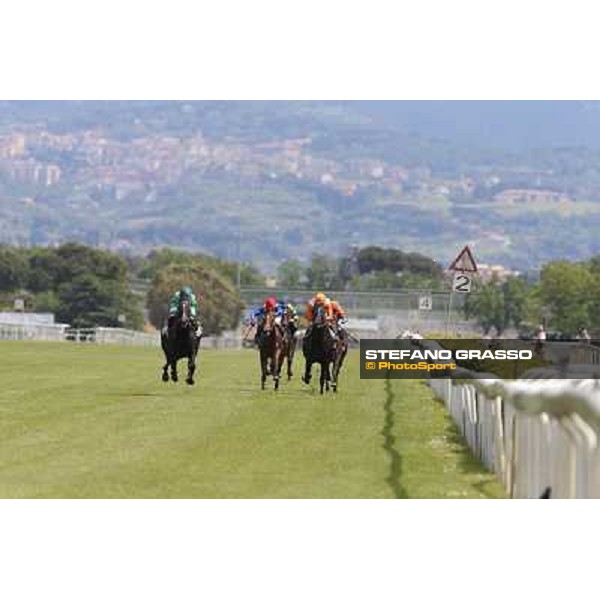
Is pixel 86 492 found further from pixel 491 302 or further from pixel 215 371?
pixel 491 302

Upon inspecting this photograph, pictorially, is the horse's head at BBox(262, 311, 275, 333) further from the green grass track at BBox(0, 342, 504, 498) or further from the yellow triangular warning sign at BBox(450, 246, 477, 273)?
the yellow triangular warning sign at BBox(450, 246, 477, 273)

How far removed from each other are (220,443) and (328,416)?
230 inches

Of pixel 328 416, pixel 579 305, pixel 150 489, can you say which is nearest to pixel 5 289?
pixel 579 305

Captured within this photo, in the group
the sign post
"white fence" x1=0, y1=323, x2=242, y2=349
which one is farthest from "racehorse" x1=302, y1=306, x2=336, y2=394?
"white fence" x1=0, y1=323, x2=242, y2=349

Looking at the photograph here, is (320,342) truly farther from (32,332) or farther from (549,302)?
(549,302)

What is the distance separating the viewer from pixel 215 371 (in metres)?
42.5

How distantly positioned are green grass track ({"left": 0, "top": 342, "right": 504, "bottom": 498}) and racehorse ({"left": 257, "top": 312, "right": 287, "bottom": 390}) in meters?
0.47

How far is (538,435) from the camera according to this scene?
14.1 metres

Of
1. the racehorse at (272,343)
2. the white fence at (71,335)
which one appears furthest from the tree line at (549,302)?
the racehorse at (272,343)

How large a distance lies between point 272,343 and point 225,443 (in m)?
11.6

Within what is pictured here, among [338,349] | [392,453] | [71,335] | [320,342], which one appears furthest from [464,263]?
[71,335]

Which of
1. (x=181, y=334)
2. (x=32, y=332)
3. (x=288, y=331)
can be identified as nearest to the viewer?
(x=181, y=334)

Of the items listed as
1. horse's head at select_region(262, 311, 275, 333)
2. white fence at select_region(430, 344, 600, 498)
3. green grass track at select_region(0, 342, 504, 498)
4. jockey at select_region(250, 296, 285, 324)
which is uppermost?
jockey at select_region(250, 296, 285, 324)

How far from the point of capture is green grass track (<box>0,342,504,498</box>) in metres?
15.4
